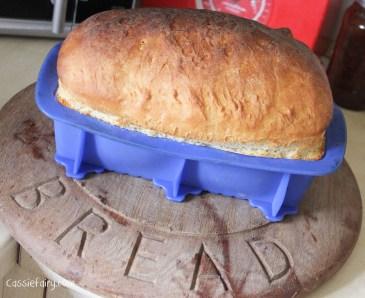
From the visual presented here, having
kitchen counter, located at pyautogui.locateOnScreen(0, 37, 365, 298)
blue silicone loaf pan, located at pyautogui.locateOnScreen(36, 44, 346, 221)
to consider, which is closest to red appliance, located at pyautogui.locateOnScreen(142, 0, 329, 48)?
kitchen counter, located at pyautogui.locateOnScreen(0, 37, 365, 298)

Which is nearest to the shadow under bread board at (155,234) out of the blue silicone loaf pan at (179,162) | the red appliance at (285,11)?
the blue silicone loaf pan at (179,162)

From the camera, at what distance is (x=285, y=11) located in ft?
3.39

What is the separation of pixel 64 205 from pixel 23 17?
1.36 ft

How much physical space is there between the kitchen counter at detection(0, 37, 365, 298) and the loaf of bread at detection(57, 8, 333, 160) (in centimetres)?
17

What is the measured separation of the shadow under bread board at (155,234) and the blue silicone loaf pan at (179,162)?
2 cm

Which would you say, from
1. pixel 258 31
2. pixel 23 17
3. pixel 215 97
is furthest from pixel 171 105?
pixel 23 17

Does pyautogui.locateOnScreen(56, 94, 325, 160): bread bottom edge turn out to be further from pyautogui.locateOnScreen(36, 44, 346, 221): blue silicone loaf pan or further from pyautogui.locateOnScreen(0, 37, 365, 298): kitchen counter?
pyautogui.locateOnScreen(0, 37, 365, 298): kitchen counter

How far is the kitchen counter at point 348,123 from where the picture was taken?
718mm

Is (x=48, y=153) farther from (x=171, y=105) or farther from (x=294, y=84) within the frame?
(x=294, y=84)

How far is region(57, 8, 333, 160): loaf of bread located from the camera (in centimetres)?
67

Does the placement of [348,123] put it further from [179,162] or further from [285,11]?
[179,162]

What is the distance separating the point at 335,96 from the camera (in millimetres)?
1070

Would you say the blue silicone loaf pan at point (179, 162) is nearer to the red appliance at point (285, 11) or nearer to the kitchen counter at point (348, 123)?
the kitchen counter at point (348, 123)

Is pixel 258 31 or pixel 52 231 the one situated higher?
pixel 258 31
